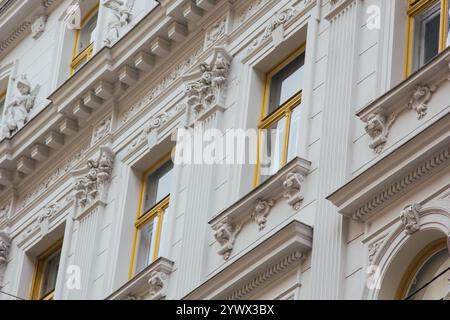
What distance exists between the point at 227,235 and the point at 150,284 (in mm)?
1610

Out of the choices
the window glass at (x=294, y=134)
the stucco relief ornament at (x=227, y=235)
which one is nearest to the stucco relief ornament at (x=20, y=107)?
the window glass at (x=294, y=134)

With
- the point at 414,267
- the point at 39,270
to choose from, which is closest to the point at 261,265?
the point at 414,267

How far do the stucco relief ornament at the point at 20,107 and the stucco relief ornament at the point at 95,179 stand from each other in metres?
3.01

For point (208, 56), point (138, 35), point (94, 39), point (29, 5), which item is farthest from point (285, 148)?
point (29, 5)

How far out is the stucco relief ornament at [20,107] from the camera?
2983 cm

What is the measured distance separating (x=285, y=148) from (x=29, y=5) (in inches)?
387

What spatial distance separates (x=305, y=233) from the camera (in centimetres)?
2097

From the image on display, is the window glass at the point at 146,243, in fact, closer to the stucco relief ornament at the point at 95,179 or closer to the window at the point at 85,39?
the stucco relief ornament at the point at 95,179

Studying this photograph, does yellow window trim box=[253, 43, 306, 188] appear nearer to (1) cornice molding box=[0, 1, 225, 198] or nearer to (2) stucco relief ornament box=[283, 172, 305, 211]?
(2) stucco relief ornament box=[283, 172, 305, 211]

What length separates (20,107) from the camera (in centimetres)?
3020

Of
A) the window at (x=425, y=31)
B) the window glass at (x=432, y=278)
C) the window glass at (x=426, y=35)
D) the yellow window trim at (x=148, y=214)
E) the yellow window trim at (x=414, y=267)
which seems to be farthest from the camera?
the yellow window trim at (x=148, y=214)

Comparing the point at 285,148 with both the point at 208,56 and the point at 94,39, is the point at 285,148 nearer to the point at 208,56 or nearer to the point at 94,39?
the point at 208,56

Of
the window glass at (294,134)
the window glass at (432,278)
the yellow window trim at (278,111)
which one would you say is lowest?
the window glass at (432,278)

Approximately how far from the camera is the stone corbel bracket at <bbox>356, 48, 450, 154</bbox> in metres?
20.1
